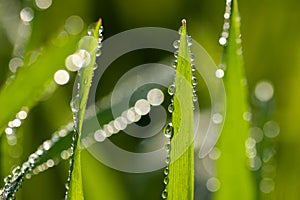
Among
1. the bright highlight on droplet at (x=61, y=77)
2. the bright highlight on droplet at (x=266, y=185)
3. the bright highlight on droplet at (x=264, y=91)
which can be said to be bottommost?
the bright highlight on droplet at (x=266, y=185)

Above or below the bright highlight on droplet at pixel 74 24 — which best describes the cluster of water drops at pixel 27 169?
below

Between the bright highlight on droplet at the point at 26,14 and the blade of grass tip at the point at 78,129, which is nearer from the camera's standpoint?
the blade of grass tip at the point at 78,129

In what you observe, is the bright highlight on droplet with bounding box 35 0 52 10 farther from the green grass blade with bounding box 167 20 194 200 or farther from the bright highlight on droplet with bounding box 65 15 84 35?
the green grass blade with bounding box 167 20 194 200

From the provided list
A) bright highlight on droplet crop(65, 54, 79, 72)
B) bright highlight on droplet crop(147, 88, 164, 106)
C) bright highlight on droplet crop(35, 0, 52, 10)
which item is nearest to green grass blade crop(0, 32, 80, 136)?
bright highlight on droplet crop(65, 54, 79, 72)

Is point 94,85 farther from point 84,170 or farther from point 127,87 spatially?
point 84,170

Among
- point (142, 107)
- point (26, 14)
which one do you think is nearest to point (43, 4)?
point (26, 14)

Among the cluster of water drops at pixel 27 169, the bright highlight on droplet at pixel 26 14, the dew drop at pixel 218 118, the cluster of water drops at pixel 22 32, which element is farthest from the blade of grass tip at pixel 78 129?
the bright highlight on droplet at pixel 26 14

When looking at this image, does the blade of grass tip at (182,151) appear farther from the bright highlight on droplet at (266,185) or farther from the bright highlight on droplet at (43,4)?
the bright highlight on droplet at (43,4)
